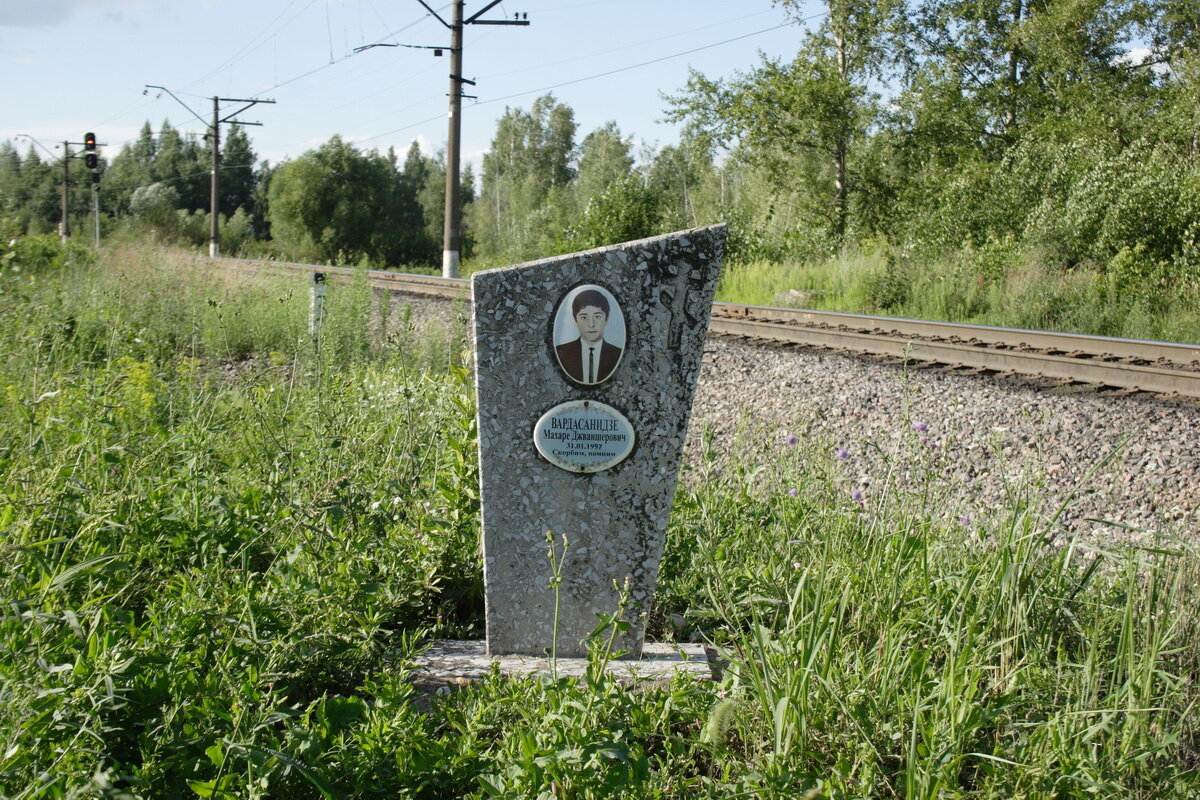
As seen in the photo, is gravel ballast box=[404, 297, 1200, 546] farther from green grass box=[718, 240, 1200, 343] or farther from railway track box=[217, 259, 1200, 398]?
green grass box=[718, 240, 1200, 343]

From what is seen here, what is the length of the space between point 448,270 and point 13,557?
17.7m

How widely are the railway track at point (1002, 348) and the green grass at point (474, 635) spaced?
3.69 metres

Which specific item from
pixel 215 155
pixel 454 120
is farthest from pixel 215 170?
pixel 454 120

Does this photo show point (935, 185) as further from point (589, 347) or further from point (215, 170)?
point (215, 170)

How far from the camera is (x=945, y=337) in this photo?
9.35 m

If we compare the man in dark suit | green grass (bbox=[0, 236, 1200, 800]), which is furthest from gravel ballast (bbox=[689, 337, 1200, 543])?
the man in dark suit

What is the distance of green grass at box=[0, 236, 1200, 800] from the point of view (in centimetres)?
209

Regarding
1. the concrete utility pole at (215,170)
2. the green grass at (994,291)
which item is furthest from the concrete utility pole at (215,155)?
the green grass at (994,291)

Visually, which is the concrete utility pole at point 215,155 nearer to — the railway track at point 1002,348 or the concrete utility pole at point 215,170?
the concrete utility pole at point 215,170

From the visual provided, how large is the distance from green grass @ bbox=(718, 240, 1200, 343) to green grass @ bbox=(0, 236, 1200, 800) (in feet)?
28.9

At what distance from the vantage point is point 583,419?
308 cm

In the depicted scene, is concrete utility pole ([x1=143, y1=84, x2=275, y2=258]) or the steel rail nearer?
the steel rail

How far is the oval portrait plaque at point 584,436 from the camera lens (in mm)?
3076

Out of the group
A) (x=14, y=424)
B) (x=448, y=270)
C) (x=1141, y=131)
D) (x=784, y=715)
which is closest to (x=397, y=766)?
(x=784, y=715)
